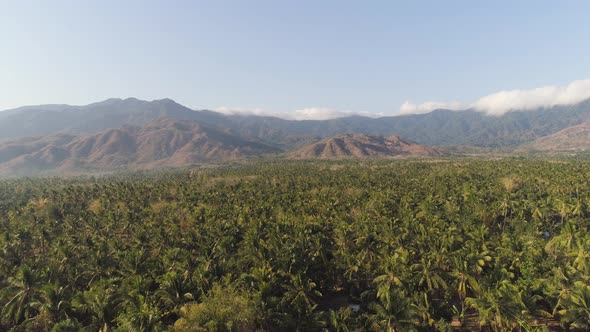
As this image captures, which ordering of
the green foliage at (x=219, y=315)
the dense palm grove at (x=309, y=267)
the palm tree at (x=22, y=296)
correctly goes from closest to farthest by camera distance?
1. the green foliage at (x=219, y=315)
2. the dense palm grove at (x=309, y=267)
3. the palm tree at (x=22, y=296)

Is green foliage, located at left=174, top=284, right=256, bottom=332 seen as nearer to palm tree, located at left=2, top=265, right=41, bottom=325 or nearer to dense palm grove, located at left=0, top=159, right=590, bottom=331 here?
dense palm grove, located at left=0, top=159, right=590, bottom=331

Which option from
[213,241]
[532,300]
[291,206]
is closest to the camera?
[532,300]

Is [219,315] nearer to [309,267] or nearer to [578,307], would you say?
[309,267]

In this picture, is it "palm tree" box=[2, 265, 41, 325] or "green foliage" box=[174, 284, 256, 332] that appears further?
"palm tree" box=[2, 265, 41, 325]

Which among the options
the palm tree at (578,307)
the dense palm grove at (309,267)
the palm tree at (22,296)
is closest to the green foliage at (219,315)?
the dense palm grove at (309,267)

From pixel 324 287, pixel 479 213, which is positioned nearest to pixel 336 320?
pixel 324 287

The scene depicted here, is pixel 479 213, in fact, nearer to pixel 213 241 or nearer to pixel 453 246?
pixel 453 246

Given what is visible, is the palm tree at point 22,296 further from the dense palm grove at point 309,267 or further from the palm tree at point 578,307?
the palm tree at point 578,307

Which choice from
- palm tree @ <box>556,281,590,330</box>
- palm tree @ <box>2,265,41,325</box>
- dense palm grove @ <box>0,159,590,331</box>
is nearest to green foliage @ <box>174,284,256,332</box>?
dense palm grove @ <box>0,159,590,331</box>
